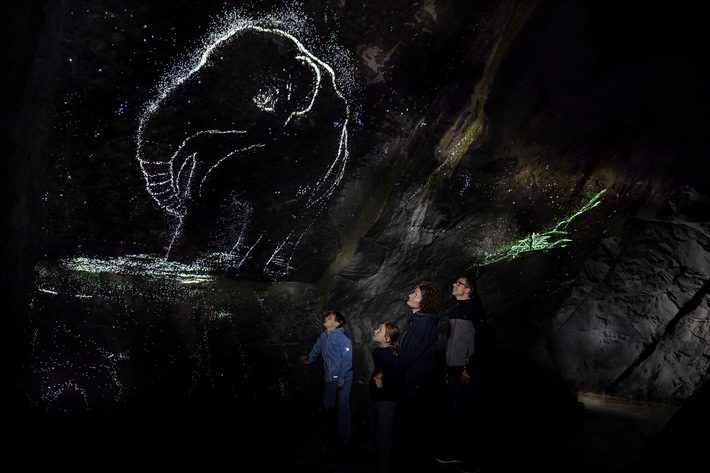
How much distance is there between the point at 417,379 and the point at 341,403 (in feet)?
4.95

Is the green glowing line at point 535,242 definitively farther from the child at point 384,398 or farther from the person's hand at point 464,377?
the child at point 384,398

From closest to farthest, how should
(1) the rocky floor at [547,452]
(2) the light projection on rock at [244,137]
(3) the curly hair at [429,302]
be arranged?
(2) the light projection on rock at [244,137] → (3) the curly hair at [429,302] → (1) the rocky floor at [547,452]

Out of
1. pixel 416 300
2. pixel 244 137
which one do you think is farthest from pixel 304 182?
pixel 416 300

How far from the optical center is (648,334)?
859 cm

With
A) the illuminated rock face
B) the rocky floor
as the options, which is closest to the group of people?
the rocky floor

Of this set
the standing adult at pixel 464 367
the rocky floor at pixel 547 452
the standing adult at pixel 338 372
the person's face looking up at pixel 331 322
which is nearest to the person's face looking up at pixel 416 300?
the standing adult at pixel 464 367

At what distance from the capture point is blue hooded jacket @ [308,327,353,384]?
4805 mm

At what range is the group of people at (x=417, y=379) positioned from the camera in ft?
11.4

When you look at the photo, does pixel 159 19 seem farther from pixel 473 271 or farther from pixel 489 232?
pixel 473 271

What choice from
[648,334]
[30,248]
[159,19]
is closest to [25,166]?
[30,248]

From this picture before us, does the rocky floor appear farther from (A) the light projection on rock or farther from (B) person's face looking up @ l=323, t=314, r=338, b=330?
(A) the light projection on rock

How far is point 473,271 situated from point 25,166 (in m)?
5.53

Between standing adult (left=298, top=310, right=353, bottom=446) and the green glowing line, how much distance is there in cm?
265

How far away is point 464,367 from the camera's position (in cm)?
446
